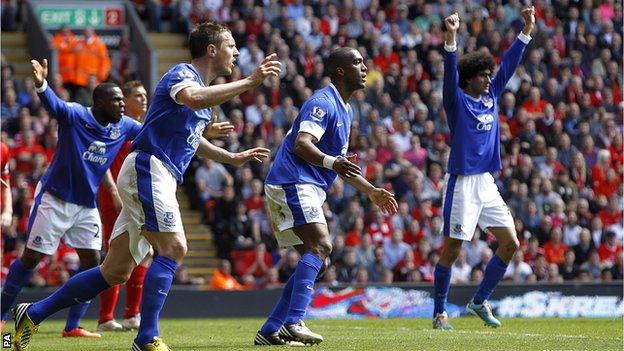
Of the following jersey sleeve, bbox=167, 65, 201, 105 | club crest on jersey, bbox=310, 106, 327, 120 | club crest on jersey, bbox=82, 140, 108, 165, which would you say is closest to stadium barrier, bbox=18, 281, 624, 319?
club crest on jersey, bbox=82, 140, 108, 165

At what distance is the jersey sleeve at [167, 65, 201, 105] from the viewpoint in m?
9.55

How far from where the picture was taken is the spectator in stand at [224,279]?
20.2m

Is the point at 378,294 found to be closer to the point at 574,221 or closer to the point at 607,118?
the point at 574,221

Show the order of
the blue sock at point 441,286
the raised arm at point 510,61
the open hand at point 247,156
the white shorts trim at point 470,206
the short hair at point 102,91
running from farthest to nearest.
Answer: the raised arm at point 510,61
the blue sock at point 441,286
the white shorts trim at point 470,206
the short hair at point 102,91
the open hand at point 247,156

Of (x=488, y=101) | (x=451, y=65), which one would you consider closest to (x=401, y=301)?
(x=488, y=101)

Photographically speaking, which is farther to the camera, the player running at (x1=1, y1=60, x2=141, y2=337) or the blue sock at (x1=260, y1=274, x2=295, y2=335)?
the player running at (x1=1, y1=60, x2=141, y2=337)

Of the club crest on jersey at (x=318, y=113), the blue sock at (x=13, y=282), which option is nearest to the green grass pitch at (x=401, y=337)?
the blue sock at (x=13, y=282)

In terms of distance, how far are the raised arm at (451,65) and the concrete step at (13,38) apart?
1433 centimetres

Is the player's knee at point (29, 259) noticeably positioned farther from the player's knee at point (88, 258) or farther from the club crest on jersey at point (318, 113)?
the club crest on jersey at point (318, 113)

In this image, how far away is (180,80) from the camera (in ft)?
31.6

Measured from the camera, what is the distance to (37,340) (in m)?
12.2

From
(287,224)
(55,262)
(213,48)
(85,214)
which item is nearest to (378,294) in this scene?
(55,262)

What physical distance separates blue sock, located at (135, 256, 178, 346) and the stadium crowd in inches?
380

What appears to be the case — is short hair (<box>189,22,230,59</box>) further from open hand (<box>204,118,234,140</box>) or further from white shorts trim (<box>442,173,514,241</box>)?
white shorts trim (<box>442,173,514,241</box>)
